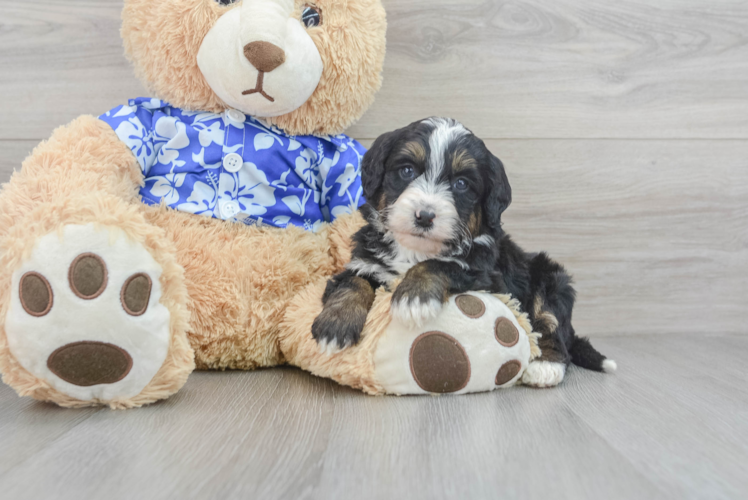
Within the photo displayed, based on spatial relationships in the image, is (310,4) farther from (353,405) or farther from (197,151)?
(353,405)

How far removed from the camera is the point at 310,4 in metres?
1.93

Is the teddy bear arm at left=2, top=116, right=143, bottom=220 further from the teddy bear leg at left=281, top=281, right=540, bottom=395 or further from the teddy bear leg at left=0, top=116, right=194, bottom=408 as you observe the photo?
the teddy bear leg at left=281, top=281, right=540, bottom=395

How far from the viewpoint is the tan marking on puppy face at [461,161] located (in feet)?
5.57

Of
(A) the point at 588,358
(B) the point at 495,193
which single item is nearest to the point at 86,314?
(B) the point at 495,193

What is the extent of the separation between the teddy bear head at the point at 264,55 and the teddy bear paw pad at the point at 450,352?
0.86 meters

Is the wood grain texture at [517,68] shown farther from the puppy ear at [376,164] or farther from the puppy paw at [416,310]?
the puppy paw at [416,310]

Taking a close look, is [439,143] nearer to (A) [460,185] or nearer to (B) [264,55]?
(A) [460,185]

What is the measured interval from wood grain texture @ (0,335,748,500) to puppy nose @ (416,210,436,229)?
0.50m

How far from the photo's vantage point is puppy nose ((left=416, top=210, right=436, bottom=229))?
5.25ft


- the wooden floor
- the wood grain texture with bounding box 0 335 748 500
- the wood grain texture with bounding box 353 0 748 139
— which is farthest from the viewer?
the wood grain texture with bounding box 353 0 748 139

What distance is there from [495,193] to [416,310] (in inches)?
18.7

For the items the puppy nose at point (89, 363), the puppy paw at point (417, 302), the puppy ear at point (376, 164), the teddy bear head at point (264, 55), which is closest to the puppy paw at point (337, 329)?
the puppy paw at point (417, 302)

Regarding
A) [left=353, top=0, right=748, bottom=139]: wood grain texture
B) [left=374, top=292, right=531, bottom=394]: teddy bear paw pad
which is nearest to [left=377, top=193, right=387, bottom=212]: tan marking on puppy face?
[left=374, top=292, right=531, bottom=394]: teddy bear paw pad

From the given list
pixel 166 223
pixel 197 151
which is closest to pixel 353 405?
pixel 166 223
